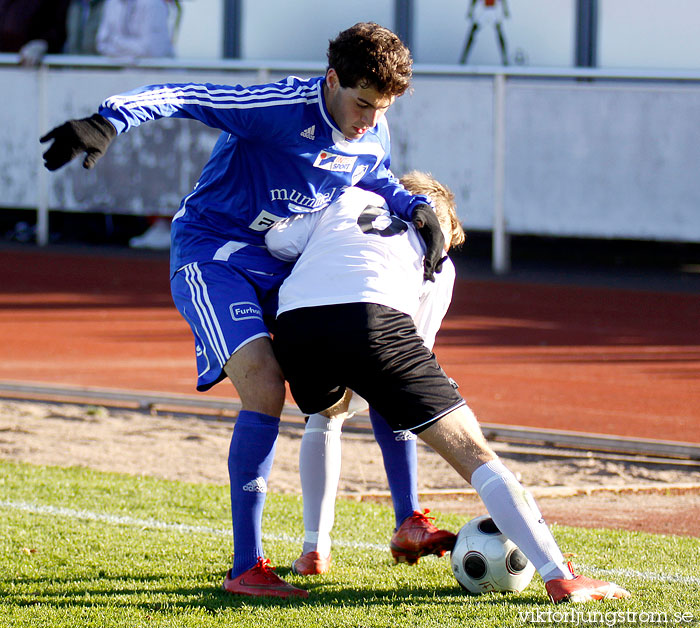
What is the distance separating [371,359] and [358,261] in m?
0.37

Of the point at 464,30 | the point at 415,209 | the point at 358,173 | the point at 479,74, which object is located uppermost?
the point at 464,30

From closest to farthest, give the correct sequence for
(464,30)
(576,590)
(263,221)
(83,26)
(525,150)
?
(576,590)
(263,221)
(525,150)
(83,26)
(464,30)

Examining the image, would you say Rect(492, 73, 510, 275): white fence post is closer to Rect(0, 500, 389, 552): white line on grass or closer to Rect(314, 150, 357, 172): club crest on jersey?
Rect(0, 500, 389, 552): white line on grass

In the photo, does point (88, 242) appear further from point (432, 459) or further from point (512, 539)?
point (512, 539)

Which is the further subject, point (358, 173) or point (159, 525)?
point (159, 525)

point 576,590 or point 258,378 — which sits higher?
point 258,378

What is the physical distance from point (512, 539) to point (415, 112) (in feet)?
31.7

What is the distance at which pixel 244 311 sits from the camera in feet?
13.5

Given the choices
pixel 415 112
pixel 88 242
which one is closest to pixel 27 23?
pixel 88 242

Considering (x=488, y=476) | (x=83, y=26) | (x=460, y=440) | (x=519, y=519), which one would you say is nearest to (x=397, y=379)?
(x=460, y=440)

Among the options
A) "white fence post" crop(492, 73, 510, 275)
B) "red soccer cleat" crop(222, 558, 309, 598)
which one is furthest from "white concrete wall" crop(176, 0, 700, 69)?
"red soccer cleat" crop(222, 558, 309, 598)

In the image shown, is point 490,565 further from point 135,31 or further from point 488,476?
point 135,31

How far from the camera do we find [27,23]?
15.1 meters

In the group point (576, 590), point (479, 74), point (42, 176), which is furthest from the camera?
point (42, 176)
